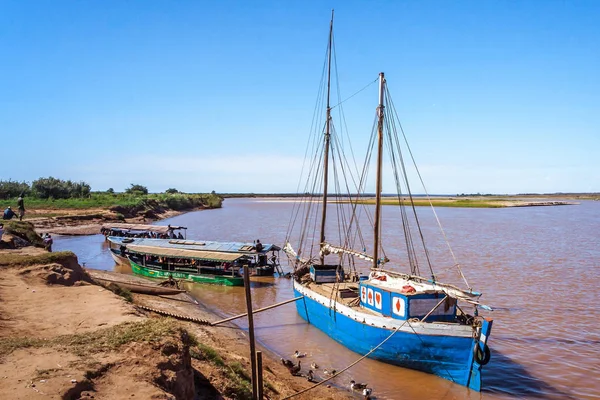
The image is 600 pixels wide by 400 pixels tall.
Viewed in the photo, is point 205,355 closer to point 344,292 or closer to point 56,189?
point 344,292

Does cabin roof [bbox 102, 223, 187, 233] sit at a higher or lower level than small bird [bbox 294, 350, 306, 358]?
higher

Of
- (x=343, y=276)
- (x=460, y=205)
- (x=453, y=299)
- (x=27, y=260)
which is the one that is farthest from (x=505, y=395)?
(x=460, y=205)

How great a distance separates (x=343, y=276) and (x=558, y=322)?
10608mm

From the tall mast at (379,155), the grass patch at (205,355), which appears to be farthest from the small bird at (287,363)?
the tall mast at (379,155)

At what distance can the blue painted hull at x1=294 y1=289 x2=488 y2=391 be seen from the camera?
13859mm

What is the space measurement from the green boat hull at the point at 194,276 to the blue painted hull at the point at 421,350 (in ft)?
43.9

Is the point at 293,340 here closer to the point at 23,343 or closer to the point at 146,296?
the point at 146,296

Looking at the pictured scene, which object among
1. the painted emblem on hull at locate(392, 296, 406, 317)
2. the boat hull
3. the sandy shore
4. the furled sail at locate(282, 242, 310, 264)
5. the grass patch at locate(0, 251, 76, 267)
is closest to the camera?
the painted emblem on hull at locate(392, 296, 406, 317)

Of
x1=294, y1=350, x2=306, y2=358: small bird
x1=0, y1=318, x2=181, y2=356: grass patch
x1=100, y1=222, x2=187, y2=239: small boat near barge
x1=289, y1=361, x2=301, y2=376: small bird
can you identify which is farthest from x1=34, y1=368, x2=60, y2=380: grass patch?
x1=100, y1=222, x2=187, y2=239: small boat near barge

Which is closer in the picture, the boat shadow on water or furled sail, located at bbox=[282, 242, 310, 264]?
the boat shadow on water

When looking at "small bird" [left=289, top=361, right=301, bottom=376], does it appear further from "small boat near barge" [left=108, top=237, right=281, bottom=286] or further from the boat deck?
"small boat near barge" [left=108, top=237, right=281, bottom=286]

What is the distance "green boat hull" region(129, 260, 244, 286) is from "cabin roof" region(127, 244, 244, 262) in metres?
1.29

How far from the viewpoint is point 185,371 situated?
30.8 ft

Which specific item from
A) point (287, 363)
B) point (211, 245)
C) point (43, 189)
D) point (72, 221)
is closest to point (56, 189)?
point (43, 189)
